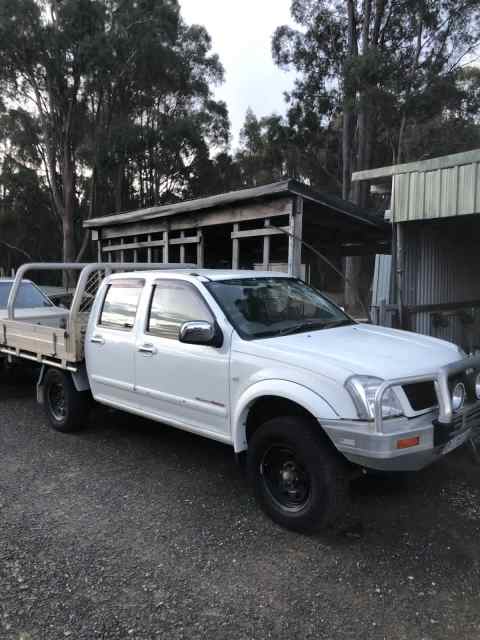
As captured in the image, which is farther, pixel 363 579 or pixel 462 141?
pixel 462 141

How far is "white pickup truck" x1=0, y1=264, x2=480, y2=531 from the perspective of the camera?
10.6 ft

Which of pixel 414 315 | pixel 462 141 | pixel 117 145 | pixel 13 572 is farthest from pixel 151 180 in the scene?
pixel 13 572

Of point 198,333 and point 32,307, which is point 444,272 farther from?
point 32,307

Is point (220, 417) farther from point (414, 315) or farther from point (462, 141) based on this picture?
point (462, 141)

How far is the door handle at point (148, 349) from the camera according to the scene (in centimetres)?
456

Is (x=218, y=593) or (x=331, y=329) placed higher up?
(x=331, y=329)

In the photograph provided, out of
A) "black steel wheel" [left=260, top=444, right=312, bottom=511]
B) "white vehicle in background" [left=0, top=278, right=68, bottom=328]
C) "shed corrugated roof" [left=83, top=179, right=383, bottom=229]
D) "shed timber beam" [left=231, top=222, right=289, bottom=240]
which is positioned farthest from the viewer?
"shed timber beam" [left=231, top=222, right=289, bottom=240]

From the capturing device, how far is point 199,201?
386 inches

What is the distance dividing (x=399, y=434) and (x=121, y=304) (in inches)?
121

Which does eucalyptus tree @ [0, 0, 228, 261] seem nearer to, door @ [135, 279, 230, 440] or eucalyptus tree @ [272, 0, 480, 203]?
eucalyptus tree @ [272, 0, 480, 203]

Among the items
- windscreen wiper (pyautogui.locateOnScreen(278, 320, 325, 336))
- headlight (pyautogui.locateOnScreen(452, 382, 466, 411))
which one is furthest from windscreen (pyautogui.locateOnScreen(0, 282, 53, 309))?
headlight (pyautogui.locateOnScreen(452, 382, 466, 411))

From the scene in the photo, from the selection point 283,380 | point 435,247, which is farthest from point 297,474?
point 435,247

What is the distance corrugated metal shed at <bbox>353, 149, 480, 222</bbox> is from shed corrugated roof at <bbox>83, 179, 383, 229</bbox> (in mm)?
871

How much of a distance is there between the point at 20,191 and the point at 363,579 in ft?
106
